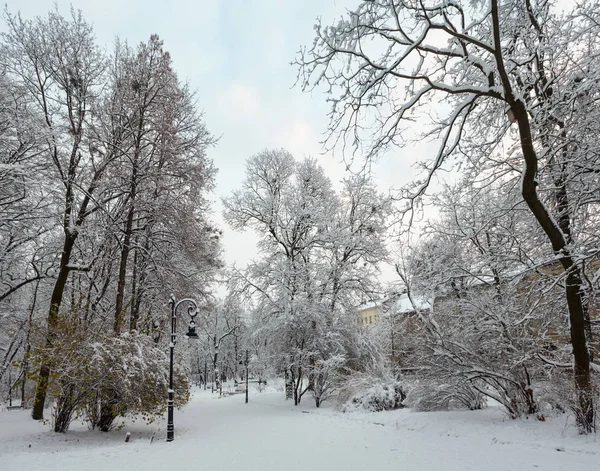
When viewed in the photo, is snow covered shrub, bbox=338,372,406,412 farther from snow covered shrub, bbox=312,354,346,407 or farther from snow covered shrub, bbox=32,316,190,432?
snow covered shrub, bbox=32,316,190,432

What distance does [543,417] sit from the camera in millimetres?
9086

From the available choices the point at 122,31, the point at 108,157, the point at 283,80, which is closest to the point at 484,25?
the point at 283,80

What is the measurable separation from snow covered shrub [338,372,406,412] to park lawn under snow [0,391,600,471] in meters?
2.01

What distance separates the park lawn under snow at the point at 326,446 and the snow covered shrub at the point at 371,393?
201 cm

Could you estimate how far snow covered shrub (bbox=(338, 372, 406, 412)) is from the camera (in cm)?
1473

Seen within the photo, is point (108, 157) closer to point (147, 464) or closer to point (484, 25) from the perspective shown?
point (147, 464)

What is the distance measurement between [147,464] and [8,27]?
45.2 ft

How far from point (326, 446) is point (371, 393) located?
254 inches

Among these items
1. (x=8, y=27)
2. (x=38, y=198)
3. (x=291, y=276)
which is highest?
(x=8, y=27)

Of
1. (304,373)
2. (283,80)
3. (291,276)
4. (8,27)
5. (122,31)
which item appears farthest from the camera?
(291,276)

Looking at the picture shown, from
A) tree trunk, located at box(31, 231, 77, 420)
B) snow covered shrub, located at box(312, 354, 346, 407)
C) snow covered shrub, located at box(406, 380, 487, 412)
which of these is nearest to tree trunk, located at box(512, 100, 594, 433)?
snow covered shrub, located at box(406, 380, 487, 412)

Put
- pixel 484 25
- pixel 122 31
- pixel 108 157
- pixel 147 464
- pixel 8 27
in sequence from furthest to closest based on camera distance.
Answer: pixel 122 31
pixel 108 157
pixel 8 27
pixel 484 25
pixel 147 464

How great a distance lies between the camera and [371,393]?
14984 millimetres

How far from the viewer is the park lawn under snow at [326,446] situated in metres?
7.05
